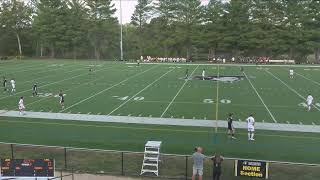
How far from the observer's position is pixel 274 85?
134 feet

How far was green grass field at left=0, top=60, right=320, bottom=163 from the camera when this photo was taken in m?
19.9

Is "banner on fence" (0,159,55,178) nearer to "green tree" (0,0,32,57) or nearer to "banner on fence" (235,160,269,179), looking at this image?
"banner on fence" (235,160,269,179)

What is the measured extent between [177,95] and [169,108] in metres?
5.60

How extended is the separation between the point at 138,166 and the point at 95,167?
1535mm

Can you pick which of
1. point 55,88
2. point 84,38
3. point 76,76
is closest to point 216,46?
point 84,38

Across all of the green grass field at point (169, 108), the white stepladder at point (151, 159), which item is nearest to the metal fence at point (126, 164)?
the white stepladder at point (151, 159)

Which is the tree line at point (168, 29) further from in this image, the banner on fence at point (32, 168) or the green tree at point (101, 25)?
the banner on fence at point (32, 168)

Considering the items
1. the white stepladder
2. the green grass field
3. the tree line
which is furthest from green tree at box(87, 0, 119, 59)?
the white stepladder

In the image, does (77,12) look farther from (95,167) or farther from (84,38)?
(95,167)

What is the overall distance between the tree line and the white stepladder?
6590cm

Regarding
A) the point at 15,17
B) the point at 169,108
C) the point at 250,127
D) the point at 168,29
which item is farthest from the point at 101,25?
the point at 250,127

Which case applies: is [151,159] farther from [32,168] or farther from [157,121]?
[157,121]

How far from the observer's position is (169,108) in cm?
2878

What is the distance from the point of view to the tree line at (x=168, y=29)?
79550 mm
